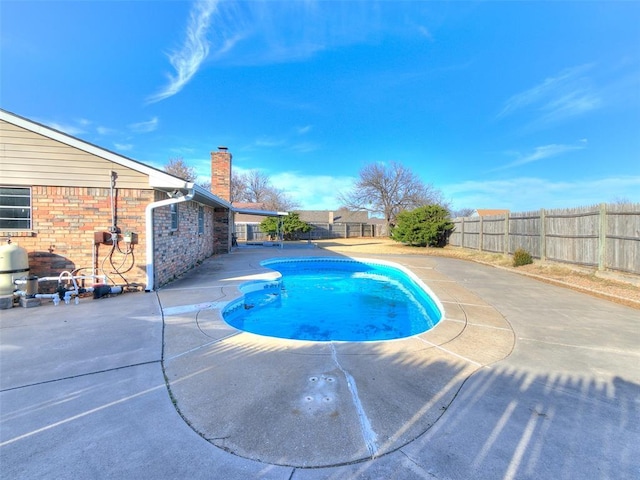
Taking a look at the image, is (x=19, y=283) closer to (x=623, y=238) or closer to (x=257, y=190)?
(x=623, y=238)

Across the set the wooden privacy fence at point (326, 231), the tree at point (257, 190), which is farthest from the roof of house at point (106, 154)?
the tree at point (257, 190)

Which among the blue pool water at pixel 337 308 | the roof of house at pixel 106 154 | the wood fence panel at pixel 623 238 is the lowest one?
the blue pool water at pixel 337 308

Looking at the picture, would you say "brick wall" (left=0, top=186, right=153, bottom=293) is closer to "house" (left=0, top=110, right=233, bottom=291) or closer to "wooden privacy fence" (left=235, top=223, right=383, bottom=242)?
"house" (left=0, top=110, right=233, bottom=291)

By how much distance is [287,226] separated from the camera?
26.6 meters

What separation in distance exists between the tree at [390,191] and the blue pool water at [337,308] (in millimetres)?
19992

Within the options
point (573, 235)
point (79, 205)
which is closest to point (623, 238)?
point (573, 235)

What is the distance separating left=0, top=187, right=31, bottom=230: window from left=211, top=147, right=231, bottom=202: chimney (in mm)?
9808

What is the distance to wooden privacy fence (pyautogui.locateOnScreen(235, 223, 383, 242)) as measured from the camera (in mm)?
27922

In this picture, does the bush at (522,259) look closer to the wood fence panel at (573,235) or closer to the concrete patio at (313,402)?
the wood fence panel at (573,235)

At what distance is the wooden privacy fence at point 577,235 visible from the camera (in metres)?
7.28

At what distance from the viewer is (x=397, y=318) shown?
6.62 metres

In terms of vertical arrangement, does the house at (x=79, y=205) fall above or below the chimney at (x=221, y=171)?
below

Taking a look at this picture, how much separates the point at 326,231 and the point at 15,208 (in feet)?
91.0

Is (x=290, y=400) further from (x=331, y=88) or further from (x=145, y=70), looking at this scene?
(x=331, y=88)
